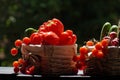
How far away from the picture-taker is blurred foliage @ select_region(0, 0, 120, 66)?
10.7 m

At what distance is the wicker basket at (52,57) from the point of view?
281 centimetres

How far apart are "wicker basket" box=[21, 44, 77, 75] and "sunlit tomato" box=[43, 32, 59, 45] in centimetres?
3

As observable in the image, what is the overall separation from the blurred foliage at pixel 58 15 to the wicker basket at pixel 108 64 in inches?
280

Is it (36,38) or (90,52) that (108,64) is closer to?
(90,52)

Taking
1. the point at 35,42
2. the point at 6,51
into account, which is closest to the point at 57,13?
the point at 6,51

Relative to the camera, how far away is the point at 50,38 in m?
2.81

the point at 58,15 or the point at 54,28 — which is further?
the point at 58,15

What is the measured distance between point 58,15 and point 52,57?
874cm

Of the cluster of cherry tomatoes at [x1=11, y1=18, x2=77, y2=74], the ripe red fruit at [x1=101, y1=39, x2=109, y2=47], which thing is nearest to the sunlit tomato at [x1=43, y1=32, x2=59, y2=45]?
the cluster of cherry tomatoes at [x1=11, y1=18, x2=77, y2=74]

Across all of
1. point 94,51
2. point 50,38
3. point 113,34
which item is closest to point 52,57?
point 50,38

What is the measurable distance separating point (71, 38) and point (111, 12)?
8.65 metres

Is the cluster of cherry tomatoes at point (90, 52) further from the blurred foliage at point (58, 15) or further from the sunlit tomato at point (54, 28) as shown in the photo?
the blurred foliage at point (58, 15)

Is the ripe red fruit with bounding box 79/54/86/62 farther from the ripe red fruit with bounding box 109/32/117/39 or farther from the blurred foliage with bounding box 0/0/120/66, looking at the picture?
the blurred foliage with bounding box 0/0/120/66

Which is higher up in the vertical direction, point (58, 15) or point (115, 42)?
point (58, 15)
